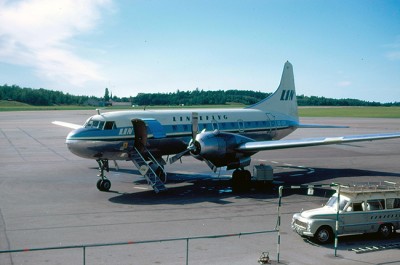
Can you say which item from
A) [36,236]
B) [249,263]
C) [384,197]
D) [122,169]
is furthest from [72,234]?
[122,169]

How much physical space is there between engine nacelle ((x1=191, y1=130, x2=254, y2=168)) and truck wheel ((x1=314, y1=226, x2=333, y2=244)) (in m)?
9.83

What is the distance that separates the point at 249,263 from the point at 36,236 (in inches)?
297

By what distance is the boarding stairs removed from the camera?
23000 mm

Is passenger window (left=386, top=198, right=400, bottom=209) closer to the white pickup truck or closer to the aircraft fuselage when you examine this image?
the white pickup truck

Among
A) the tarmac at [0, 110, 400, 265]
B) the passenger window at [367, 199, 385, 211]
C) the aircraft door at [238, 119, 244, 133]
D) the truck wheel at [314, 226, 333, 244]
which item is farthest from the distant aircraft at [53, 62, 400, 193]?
the truck wheel at [314, 226, 333, 244]

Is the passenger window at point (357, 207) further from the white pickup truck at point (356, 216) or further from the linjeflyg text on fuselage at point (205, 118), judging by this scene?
the linjeflyg text on fuselage at point (205, 118)

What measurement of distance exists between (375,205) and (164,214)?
8.29m

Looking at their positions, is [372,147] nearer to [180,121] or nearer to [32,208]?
[180,121]

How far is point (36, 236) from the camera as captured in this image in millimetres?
15336

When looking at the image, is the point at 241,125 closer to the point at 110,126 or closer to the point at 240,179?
the point at 240,179

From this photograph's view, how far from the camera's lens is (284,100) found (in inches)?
1420

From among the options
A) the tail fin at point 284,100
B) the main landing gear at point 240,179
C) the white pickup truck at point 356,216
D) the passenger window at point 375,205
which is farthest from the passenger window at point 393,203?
the tail fin at point 284,100

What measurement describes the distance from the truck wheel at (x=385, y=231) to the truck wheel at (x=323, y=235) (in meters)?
1.95

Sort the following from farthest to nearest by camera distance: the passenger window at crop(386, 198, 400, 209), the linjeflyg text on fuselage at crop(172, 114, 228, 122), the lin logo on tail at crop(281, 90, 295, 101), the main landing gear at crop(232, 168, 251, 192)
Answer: the lin logo on tail at crop(281, 90, 295, 101), the linjeflyg text on fuselage at crop(172, 114, 228, 122), the main landing gear at crop(232, 168, 251, 192), the passenger window at crop(386, 198, 400, 209)
